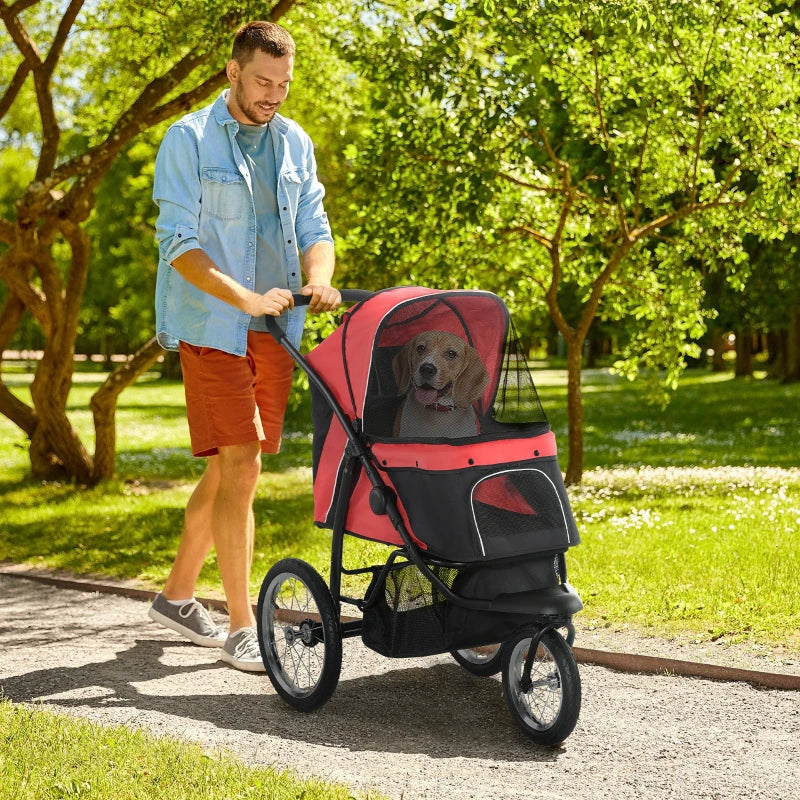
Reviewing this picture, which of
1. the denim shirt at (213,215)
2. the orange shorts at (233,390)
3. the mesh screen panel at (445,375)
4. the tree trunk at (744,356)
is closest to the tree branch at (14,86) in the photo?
the denim shirt at (213,215)

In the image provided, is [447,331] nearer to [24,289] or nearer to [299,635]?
[299,635]

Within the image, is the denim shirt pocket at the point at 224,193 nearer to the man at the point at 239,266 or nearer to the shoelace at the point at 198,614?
the man at the point at 239,266

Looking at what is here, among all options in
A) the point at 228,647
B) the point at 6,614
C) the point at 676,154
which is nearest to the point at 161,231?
the point at 228,647

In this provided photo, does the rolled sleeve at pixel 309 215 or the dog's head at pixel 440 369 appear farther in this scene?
the rolled sleeve at pixel 309 215

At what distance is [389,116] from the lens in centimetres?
1012

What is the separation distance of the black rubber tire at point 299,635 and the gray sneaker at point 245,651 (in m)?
0.31

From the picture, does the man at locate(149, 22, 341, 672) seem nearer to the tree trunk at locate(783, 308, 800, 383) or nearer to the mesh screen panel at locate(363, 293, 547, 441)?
the mesh screen panel at locate(363, 293, 547, 441)

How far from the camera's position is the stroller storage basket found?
4.04 m

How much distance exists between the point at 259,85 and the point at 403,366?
1.34 m

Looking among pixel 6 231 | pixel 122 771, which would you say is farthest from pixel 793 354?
pixel 122 771

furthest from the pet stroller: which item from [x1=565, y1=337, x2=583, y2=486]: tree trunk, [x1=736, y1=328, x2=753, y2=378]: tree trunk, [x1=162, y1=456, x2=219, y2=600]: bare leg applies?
[x1=736, y1=328, x2=753, y2=378]: tree trunk

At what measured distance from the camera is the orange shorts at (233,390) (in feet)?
16.1

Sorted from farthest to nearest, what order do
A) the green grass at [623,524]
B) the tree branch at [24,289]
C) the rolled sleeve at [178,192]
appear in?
the tree branch at [24,289] < the green grass at [623,524] < the rolled sleeve at [178,192]

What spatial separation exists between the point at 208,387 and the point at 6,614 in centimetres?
234
